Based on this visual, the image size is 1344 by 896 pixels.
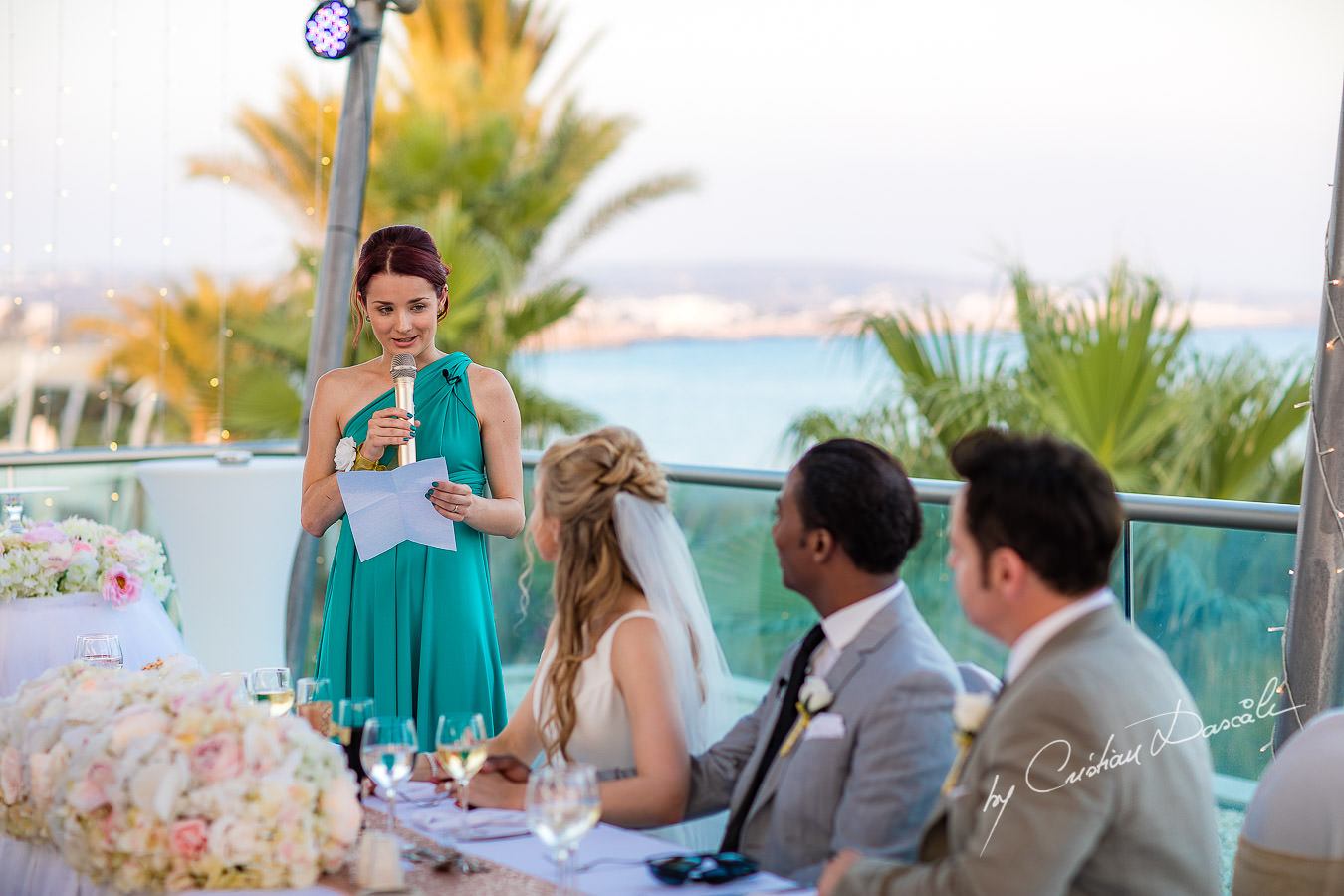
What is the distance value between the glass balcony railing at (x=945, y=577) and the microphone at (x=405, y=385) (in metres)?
1.11

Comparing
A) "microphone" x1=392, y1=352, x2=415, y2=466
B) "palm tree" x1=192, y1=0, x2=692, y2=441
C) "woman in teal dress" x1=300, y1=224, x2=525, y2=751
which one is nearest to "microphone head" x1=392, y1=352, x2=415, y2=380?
"microphone" x1=392, y1=352, x2=415, y2=466

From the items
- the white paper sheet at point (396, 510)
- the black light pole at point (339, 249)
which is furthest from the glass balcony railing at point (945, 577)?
the white paper sheet at point (396, 510)

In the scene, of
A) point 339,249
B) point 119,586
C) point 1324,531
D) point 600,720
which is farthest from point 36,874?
point 339,249

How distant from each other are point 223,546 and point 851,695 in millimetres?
3499

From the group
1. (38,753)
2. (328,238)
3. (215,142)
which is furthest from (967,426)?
(215,142)

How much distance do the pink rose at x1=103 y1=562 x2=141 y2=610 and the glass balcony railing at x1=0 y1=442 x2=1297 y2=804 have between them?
1.10 metres

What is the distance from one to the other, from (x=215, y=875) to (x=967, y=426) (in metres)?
5.10

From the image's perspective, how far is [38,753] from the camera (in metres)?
1.82

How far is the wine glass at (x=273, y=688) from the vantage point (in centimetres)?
220

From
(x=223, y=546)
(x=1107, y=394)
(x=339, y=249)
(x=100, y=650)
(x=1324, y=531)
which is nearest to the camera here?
(x=100, y=650)

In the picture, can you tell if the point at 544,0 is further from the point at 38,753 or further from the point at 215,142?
the point at 38,753

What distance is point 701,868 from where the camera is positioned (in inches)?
70.9
